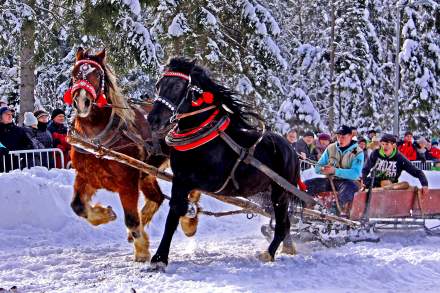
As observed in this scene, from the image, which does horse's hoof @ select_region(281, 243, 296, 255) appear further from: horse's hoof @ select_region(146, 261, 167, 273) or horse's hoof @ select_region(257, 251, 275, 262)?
horse's hoof @ select_region(146, 261, 167, 273)

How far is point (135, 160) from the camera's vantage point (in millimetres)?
7070

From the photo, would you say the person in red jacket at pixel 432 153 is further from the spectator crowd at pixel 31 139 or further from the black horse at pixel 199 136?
the black horse at pixel 199 136

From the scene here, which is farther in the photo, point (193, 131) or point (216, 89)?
point (216, 89)

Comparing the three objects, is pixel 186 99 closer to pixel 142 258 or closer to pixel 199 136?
pixel 199 136

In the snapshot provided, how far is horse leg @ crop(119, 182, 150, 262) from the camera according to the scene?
7145 millimetres

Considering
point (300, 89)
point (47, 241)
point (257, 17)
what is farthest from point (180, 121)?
point (300, 89)

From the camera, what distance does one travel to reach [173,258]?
7445 millimetres

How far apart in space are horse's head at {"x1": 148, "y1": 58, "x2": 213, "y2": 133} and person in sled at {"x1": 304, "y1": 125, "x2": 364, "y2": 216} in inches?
118

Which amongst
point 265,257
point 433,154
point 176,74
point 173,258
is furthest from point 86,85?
point 433,154

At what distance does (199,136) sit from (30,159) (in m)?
5.12

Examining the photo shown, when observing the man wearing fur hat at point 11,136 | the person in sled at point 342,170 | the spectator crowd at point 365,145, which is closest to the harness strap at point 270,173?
the person in sled at point 342,170

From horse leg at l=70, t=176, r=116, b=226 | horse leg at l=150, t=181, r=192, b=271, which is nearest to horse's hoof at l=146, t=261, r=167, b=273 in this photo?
horse leg at l=150, t=181, r=192, b=271

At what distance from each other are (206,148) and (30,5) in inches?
408

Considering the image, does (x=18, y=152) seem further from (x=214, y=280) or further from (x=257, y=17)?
(x=257, y=17)
